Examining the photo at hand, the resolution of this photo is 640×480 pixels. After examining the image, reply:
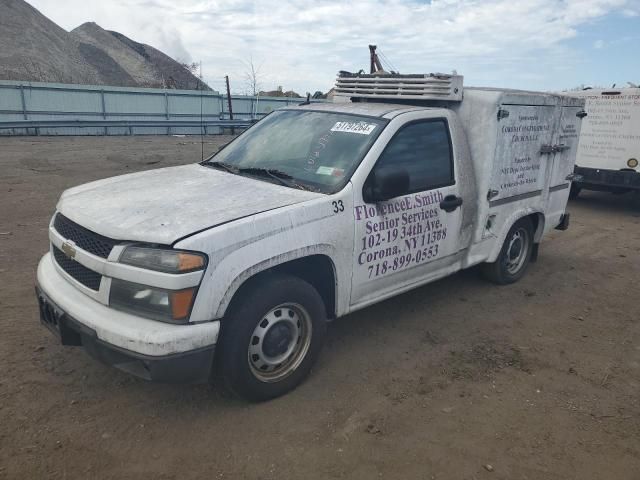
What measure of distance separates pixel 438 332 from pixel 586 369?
1.17 meters

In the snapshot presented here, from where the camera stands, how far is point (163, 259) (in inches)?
106

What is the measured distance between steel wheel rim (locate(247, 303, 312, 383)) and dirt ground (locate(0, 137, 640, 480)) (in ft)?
0.68

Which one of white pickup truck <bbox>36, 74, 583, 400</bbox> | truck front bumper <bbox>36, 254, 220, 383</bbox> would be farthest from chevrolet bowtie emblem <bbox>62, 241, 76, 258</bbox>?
truck front bumper <bbox>36, 254, 220, 383</bbox>

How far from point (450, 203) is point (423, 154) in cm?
48

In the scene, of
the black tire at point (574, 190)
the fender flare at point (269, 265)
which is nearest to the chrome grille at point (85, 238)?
the fender flare at point (269, 265)

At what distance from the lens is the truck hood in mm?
2816

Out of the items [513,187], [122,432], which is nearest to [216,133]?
[513,187]

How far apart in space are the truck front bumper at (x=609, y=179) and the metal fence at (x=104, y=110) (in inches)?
412

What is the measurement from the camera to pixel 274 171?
12.5 feet

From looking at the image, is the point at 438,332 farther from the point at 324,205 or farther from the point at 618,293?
the point at 618,293

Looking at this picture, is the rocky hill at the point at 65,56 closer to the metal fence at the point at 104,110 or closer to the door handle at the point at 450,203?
the metal fence at the point at 104,110

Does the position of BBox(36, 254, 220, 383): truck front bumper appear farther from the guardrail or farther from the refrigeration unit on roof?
the guardrail

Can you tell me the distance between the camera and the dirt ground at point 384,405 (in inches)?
109

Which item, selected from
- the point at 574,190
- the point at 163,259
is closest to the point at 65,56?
the point at 574,190
